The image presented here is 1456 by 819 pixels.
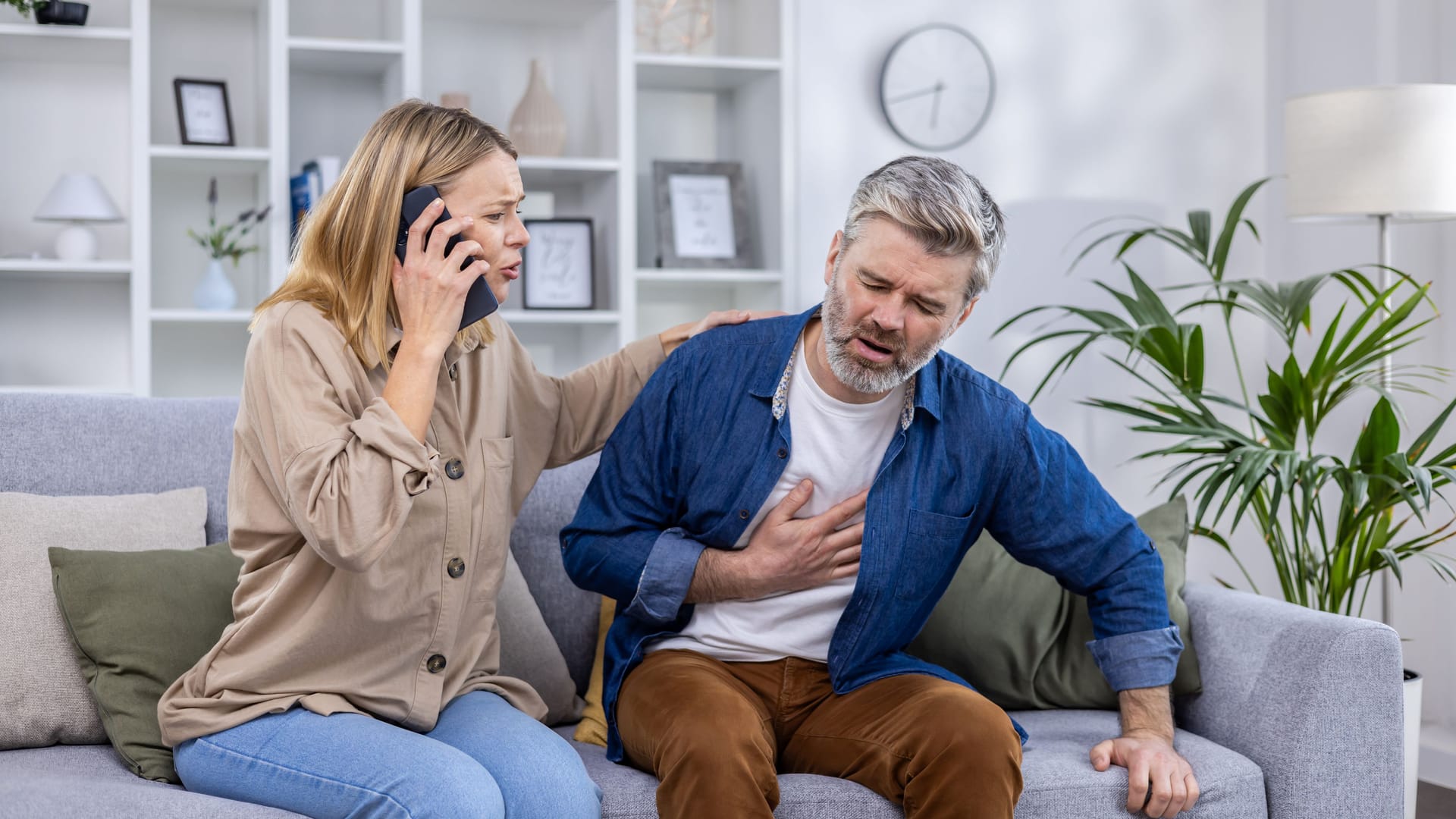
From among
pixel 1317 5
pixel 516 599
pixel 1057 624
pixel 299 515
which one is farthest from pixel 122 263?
pixel 1317 5

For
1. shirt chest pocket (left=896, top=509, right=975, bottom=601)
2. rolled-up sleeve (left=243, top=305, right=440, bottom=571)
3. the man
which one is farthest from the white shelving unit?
rolled-up sleeve (left=243, top=305, right=440, bottom=571)

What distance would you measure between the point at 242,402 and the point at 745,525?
67cm

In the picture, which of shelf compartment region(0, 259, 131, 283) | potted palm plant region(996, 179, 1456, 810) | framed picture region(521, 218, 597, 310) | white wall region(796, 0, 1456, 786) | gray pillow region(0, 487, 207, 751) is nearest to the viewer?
gray pillow region(0, 487, 207, 751)

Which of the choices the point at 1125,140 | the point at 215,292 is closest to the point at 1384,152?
the point at 1125,140

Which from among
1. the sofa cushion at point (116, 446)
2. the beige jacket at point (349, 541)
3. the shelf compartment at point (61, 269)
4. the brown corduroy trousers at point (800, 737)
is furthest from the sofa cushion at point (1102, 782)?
the shelf compartment at point (61, 269)

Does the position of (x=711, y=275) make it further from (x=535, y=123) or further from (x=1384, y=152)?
(x=1384, y=152)

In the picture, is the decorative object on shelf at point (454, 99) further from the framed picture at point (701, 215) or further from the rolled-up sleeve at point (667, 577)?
the rolled-up sleeve at point (667, 577)

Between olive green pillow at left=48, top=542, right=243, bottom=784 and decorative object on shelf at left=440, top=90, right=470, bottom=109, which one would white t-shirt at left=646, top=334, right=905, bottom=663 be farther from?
decorative object on shelf at left=440, top=90, right=470, bottom=109

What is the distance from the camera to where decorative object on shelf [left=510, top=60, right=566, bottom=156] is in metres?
3.54

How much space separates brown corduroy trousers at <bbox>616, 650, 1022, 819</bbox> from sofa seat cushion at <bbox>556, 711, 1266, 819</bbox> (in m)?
0.04

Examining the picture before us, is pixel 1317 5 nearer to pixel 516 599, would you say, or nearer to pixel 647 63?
pixel 647 63

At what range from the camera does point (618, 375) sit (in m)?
1.99

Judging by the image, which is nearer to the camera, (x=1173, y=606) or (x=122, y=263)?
(x=1173, y=606)

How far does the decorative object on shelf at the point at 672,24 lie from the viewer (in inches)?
143
